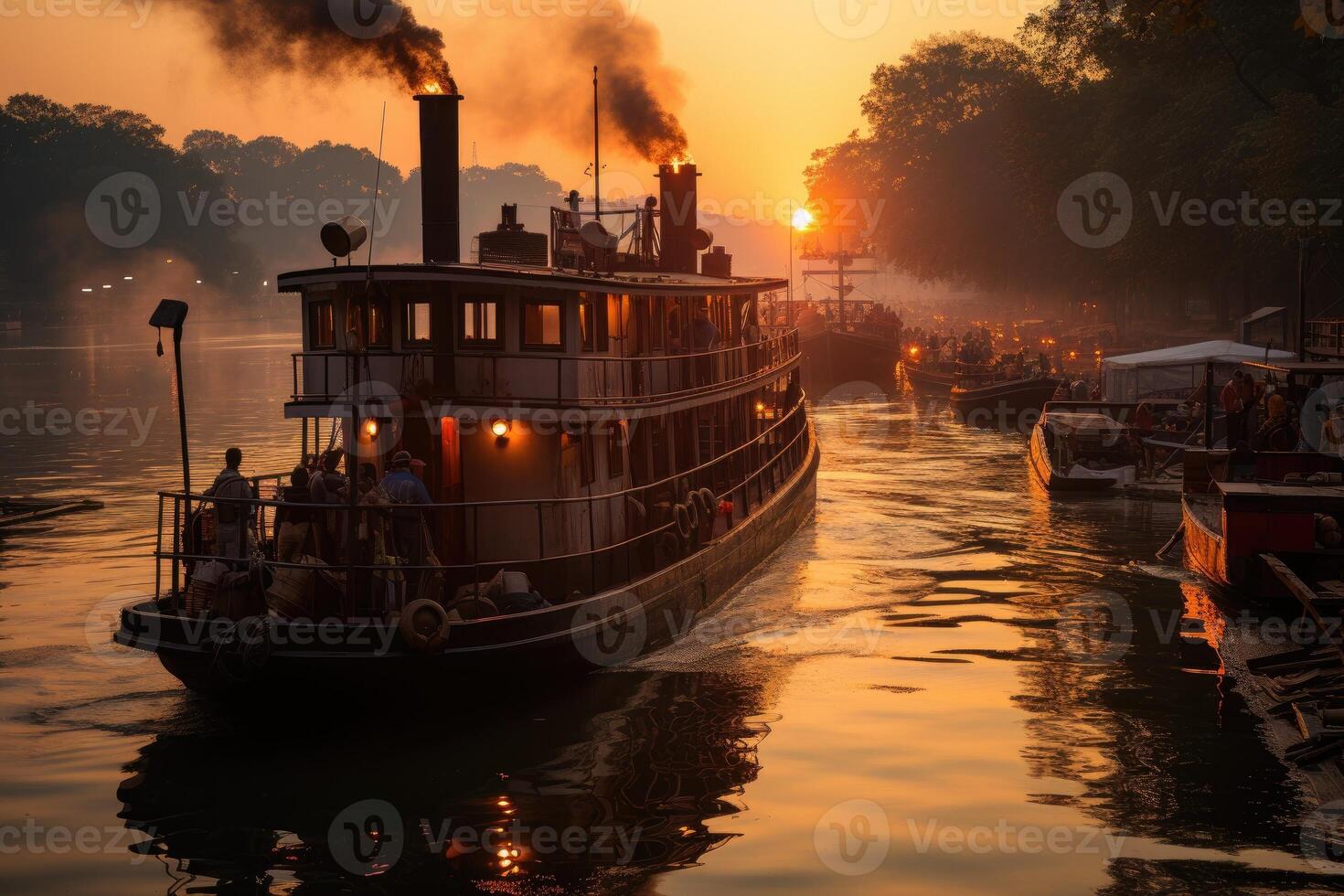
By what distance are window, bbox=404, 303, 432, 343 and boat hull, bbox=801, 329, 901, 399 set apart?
2361 inches

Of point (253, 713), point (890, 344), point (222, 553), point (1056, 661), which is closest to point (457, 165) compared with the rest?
point (222, 553)

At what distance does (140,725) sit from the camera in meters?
15.8

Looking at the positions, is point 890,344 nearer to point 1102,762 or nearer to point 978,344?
point 978,344

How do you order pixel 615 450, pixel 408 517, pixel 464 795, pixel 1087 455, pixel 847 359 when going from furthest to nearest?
1. pixel 847 359
2. pixel 1087 455
3. pixel 615 450
4. pixel 408 517
5. pixel 464 795

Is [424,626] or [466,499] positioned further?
[466,499]

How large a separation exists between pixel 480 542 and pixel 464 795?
14.4 feet

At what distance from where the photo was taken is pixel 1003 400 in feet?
176

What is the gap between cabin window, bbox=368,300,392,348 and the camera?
17281 millimetres

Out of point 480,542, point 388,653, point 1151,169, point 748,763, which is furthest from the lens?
point 1151,169

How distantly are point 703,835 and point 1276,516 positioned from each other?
11302 mm

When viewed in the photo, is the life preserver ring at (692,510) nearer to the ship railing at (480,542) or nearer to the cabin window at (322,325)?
the ship railing at (480,542)

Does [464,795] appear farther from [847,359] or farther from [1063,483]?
[847,359]

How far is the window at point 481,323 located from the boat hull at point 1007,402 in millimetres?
37757

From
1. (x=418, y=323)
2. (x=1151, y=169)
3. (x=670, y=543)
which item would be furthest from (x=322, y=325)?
(x=1151, y=169)
